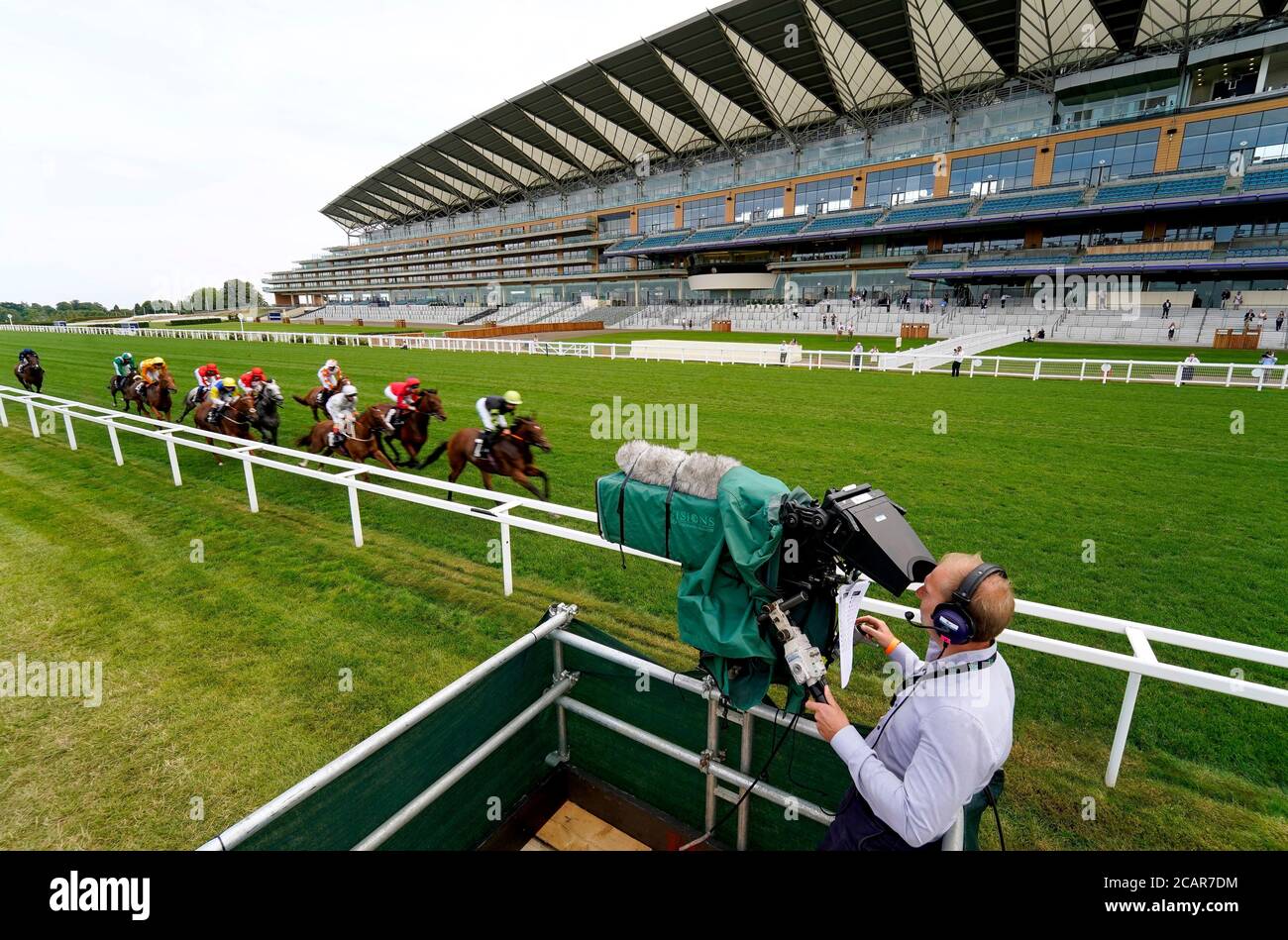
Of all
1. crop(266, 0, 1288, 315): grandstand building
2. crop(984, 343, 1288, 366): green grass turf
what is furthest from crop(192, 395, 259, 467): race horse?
crop(266, 0, 1288, 315): grandstand building

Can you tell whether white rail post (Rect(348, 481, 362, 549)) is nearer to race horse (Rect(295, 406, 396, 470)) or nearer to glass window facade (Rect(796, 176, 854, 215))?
race horse (Rect(295, 406, 396, 470))

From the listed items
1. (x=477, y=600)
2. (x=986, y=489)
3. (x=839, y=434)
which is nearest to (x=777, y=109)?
(x=839, y=434)

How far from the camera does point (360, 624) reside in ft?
16.4

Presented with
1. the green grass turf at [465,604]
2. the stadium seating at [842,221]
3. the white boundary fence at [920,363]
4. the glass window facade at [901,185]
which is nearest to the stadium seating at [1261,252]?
the white boundary fence at [920,363]

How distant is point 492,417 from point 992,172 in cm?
4812

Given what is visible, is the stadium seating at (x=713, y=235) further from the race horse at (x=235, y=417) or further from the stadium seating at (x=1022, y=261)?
the race horse at (x=235, y=417)

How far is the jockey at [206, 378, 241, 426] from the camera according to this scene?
33.8 feet

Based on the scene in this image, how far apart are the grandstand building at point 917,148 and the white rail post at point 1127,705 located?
41.0 m

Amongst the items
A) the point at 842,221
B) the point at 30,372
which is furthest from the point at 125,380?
the point at 842,221

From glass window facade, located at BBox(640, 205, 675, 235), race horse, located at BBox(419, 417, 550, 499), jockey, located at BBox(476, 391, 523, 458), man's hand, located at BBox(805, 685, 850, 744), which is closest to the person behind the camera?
man's hand, located at BBox(805, 685, 850, 744)

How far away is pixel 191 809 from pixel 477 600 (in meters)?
2.48

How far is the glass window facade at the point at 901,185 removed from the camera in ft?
148

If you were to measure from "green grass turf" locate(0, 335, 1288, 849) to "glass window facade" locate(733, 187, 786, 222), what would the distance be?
47.6m
